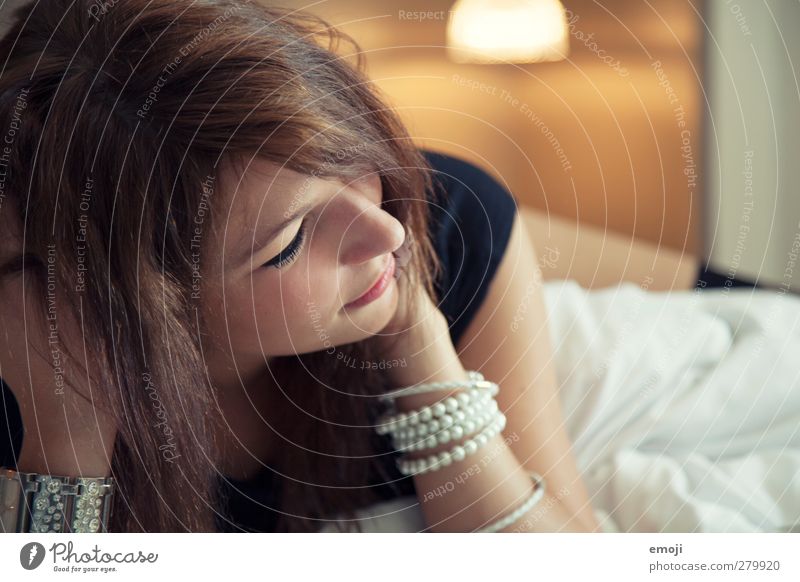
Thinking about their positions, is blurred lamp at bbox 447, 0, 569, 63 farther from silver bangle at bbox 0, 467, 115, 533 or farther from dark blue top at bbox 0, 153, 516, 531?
silver bangle at bbox 0, 467, 115, 533

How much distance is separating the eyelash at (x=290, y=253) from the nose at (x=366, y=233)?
0.02m

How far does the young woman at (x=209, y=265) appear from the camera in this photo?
0.88 ft

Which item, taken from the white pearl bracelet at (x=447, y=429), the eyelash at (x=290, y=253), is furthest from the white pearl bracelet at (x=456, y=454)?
the eyelash at (x=290, y=253)

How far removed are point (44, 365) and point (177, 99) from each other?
117mm

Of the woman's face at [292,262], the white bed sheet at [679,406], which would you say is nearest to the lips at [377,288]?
the woman's face at [292,262]

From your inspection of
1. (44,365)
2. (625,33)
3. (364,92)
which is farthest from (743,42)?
(44,365)

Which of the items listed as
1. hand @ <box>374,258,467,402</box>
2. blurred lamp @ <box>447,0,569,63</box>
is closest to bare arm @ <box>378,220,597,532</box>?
hand @ <box>374,258,467,402</box>

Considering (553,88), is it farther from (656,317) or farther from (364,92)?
(656,317)

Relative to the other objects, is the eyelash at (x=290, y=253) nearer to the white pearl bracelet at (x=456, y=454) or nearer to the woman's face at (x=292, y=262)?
the woman's face at (x=292, y=262)

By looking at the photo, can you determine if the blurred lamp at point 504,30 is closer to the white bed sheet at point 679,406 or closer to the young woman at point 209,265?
the young woman at point 209,265

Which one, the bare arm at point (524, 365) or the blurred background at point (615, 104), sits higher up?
the blurred background at point (615, 104)

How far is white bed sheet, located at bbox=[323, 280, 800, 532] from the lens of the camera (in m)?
0.36

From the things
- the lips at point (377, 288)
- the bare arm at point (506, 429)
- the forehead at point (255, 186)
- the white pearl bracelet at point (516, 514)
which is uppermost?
the forehead at point (255, 186)
